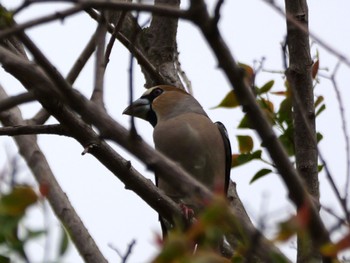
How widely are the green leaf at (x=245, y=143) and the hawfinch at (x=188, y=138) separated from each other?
1.85 ft

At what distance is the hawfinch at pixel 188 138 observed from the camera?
4.94m

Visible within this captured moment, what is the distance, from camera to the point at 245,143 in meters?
4.01

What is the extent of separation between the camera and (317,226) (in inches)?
72.6

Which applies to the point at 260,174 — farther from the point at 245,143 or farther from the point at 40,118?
the point at 40,118

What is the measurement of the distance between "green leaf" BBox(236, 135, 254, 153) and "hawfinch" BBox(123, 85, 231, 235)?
1.85ft

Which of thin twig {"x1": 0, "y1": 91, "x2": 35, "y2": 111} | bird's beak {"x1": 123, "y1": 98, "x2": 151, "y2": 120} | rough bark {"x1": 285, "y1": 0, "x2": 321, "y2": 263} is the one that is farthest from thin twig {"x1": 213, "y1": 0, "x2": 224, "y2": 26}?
bird's beak {"x1": 123, "y1": 98, "x2": 151, "y2": 120}

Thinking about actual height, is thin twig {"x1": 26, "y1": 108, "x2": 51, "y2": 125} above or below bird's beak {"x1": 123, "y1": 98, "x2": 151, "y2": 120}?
below

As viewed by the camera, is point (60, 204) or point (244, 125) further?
point (244, 125)

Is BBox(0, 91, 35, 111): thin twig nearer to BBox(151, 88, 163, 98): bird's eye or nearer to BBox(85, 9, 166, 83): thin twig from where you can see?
BBox(85, 9, 166, 83): thin twig

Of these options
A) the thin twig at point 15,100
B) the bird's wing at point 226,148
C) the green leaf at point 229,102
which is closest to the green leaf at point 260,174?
the green leaf at point 229,102

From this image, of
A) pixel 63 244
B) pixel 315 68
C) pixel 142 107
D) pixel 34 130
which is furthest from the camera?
pixel 142 107

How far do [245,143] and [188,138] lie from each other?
105cm

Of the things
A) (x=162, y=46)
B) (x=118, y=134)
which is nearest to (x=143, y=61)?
(x=162, y=46)

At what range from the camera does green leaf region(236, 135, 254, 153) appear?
4.00m
